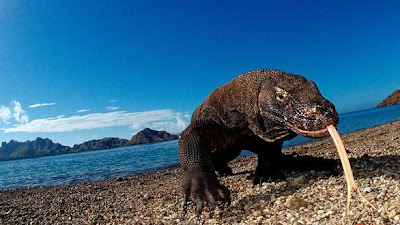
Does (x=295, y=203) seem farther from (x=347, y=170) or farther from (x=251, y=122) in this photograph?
(x=347, y=170)

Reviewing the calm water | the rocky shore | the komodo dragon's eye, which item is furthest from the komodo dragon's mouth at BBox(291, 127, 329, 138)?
the calm water

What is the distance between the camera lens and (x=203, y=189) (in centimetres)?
522

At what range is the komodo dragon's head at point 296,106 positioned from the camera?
4.22 meters

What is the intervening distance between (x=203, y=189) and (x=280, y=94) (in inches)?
69.9

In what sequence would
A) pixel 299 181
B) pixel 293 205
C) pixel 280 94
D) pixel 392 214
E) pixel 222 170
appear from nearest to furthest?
pixel 392 214
pixel 293 205
pixel 280 94
pixel 299 181
pixel 222 170

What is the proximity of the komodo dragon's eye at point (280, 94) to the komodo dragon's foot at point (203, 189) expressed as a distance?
1.54 meters

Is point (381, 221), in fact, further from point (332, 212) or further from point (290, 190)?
point (290, 190)

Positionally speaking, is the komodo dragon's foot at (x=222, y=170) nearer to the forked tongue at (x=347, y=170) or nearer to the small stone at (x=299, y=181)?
the small stone at (x=299, y=181)

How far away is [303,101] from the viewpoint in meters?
4.57

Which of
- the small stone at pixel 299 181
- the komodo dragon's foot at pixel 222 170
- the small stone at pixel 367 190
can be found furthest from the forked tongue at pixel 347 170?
the komodo dragon's foot at pixel 222 170

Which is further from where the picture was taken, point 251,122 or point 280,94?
point 251,122

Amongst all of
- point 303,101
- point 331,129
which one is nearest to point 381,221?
point 331,129

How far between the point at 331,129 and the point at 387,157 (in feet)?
11.1

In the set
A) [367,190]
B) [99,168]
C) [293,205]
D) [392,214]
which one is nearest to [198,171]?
[293,205]
